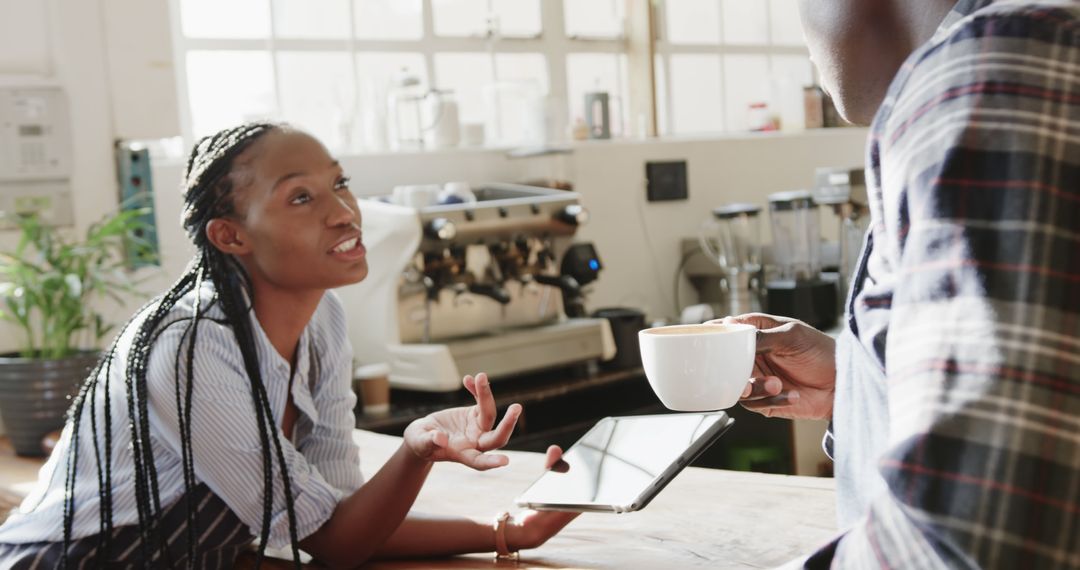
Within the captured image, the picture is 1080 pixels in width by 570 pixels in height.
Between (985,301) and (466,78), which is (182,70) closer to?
(466,78)

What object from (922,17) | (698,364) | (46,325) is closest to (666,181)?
(46,325)

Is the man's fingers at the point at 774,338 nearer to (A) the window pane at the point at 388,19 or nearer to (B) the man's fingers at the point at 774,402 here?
(B) the man's fingers at the point at 774,402

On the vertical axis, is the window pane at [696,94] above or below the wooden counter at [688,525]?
above

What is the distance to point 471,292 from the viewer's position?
2.84 metres

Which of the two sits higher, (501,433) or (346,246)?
(346,246)

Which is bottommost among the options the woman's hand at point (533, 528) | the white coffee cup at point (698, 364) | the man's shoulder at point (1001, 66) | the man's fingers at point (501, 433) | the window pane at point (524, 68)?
the woman's hand at point (533, 528)

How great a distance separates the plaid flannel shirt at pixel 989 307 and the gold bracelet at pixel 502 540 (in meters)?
0.78

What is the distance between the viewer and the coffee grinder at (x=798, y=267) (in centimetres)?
333

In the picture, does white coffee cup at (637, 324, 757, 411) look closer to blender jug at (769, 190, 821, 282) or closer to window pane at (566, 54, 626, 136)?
blender jug at (769, 190, 821, 282)

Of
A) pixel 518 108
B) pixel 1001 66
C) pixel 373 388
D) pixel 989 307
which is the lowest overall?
pixel 373 388

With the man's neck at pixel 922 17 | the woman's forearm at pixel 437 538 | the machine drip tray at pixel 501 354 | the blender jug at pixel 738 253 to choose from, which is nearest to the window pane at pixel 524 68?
the blender jug at pixel 738 253

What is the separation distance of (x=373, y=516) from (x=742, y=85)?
3477 millimetres

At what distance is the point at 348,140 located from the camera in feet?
10.6

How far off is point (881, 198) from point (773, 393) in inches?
19.4
